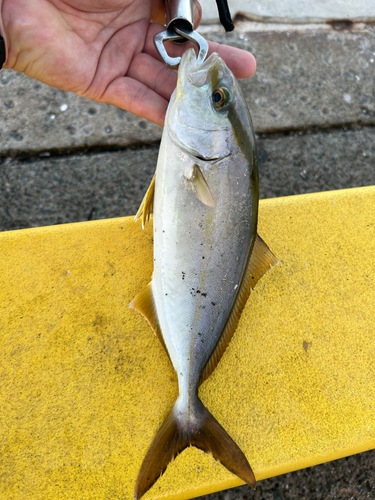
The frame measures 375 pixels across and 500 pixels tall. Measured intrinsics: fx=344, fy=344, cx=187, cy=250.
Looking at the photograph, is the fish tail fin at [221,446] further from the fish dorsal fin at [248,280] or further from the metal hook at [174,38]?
the metal hook at [174,38]

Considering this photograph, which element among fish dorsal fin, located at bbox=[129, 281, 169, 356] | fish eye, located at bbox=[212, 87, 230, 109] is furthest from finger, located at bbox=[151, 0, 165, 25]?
fish dorsal fin, located at bbox=[129, 281, 169, 356]

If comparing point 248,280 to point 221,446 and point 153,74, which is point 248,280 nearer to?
point 221,446

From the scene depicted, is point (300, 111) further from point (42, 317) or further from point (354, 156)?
point (42, 317)

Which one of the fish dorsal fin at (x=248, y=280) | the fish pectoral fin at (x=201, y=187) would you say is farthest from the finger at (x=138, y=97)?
the fish dorsal fin at (x=248, y=280)

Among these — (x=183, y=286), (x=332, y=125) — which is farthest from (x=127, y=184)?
(x=332, y=125)

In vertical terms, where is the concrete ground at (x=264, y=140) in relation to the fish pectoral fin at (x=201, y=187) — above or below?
below

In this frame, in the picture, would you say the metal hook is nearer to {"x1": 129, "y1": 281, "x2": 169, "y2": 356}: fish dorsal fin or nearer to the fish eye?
the fish eye
